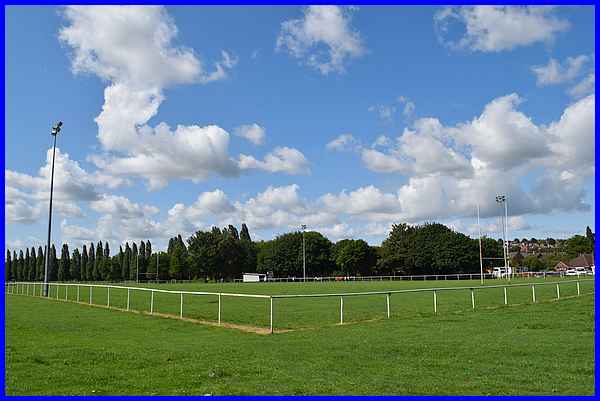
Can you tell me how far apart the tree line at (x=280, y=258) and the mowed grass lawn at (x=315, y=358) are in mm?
75340

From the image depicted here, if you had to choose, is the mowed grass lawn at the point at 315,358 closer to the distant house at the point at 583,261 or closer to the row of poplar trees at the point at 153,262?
the row of poplar trees at the point at 153,262

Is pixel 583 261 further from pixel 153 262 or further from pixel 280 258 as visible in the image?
pixel 153 262

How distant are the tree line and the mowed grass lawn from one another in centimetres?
7534

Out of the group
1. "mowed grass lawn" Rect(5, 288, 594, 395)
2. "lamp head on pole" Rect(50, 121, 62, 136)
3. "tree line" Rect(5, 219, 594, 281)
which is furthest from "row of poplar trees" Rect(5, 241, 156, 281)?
"mowed grass lawn" Rect(5, 288, 594, 395)

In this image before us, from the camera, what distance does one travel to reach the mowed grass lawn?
335 inches

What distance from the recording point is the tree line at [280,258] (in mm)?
93812

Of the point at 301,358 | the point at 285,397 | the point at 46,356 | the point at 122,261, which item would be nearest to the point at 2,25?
the point at 285,397

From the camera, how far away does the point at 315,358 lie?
11523mm

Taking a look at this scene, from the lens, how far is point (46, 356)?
38.4ft

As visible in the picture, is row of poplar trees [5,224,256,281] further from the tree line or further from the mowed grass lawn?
the mowed grass lawn

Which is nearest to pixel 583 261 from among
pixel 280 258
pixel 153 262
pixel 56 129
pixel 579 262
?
pixel 579 262

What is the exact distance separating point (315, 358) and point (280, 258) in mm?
98435

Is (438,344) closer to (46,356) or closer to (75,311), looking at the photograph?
(46,356)

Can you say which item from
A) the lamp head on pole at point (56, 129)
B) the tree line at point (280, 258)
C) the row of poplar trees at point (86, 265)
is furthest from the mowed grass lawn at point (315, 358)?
the row of poplar trees at point (86, 265)
